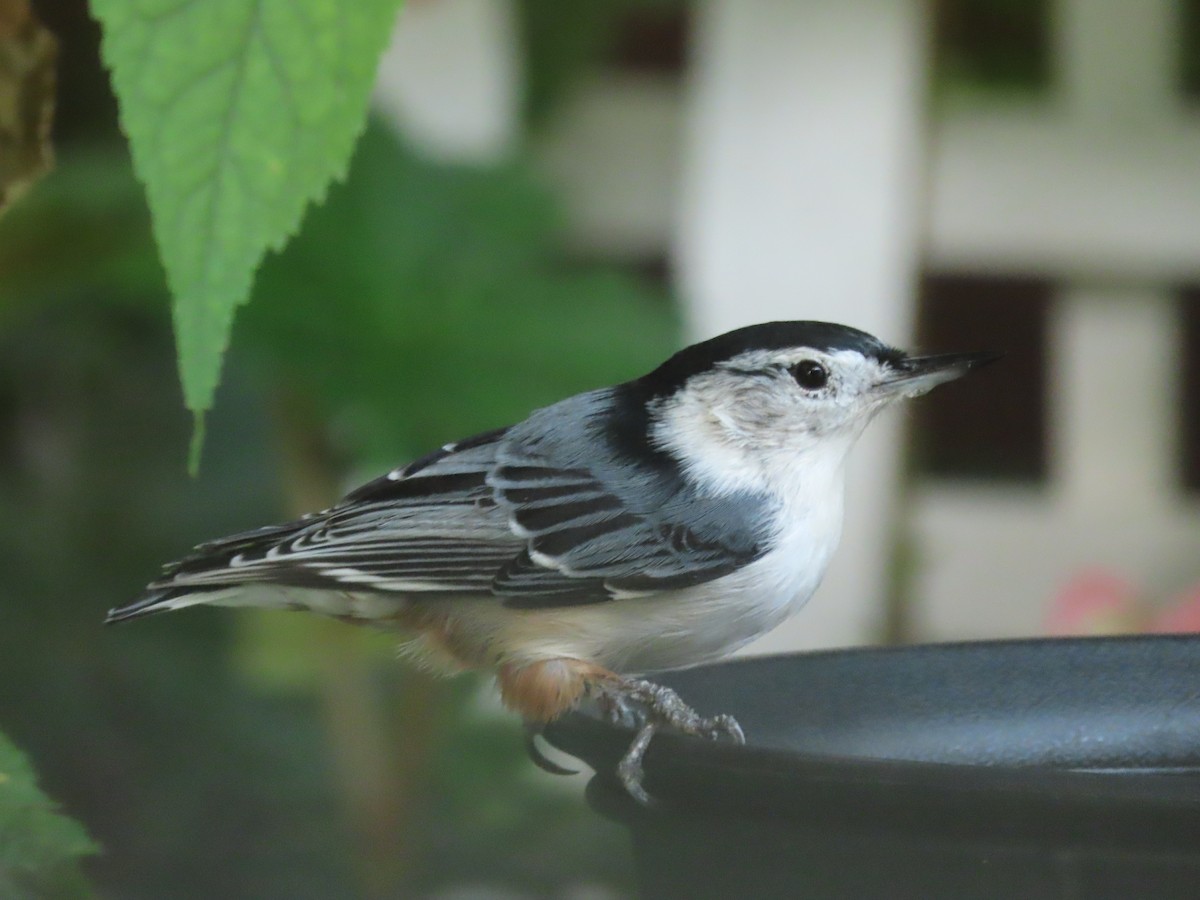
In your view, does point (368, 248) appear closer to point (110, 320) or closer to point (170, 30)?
point (110, 320)

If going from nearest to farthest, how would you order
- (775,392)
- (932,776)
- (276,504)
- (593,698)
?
1. (932,776)
2. (593,698)
3. (775,392)
4. (276,504)

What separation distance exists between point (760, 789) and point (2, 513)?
6.63 ft

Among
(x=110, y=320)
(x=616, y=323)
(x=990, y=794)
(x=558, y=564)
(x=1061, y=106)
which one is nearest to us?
(x=990, y=794)

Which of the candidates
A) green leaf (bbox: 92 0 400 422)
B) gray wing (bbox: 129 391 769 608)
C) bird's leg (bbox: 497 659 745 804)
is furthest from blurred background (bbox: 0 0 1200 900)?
green leaf (bbox: 92 0 400 422)

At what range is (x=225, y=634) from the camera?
2.48 meters

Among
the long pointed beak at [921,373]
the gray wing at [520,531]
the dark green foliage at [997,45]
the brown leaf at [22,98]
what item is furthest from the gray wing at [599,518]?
the dark green foliage at [997,45]

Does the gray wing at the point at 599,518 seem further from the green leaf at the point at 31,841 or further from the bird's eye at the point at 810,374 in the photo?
the green leaf at the point at 31,841

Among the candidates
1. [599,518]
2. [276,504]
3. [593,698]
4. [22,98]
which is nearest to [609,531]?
[599,518]

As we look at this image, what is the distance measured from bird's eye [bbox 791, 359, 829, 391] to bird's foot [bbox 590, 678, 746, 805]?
10.5 inches

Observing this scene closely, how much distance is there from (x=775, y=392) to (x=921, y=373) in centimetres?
12

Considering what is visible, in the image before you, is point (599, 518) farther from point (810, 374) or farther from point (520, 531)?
point (810, 374)

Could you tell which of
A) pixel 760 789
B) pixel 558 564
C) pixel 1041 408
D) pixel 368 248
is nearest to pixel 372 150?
pixel 368 248

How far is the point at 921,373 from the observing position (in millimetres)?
1110

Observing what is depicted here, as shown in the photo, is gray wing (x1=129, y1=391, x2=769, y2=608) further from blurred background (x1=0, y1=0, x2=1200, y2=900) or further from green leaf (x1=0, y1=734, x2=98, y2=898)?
blurred background (x1=0, y1=0, x2=1200, y2=900)
